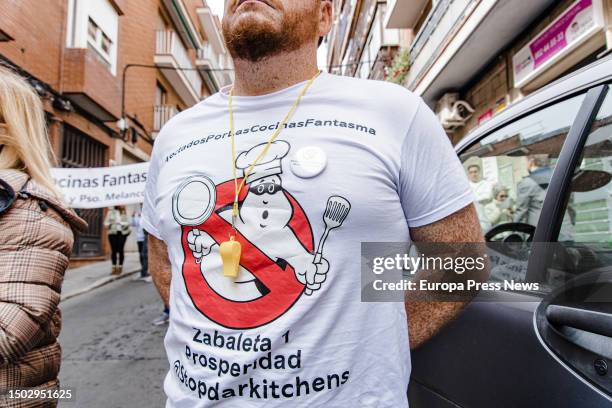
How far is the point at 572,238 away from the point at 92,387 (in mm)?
3527

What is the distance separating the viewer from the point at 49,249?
1340 mm

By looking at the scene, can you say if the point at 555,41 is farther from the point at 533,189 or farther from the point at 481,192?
the point at 533,189

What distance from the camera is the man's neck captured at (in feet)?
3.96

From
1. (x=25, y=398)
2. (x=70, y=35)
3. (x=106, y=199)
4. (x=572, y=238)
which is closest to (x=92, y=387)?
(x=25, y=398)

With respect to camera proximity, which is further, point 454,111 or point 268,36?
point 454,111

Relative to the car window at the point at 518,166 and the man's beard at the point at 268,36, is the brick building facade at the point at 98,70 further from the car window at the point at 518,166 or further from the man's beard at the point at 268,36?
the car window at the point at 518,166

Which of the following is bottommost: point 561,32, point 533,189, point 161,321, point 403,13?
point 161,321

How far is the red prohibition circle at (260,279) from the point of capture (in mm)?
990

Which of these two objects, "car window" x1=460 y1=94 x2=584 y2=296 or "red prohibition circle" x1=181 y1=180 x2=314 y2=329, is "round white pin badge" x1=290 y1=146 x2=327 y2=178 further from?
"car window" x1=460 y1=94 x2=584 y2=296

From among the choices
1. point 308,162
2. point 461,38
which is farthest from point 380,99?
point 461,38

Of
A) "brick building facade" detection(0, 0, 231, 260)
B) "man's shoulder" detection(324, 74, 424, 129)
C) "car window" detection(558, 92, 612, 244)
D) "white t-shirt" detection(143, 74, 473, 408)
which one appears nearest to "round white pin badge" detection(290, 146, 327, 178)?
"white t-shirt" detection(143, 74, 473, 408)

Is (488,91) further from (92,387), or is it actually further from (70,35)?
(70,35)

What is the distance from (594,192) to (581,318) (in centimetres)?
45

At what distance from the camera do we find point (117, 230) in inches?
366
